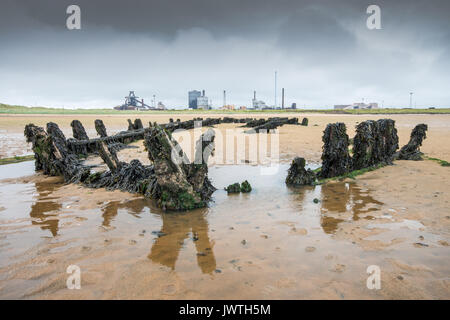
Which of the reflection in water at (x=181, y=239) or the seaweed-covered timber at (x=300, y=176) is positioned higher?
the seaweed-covered timber at (x=300, y=176)

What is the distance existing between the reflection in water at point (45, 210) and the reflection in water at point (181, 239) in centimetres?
176

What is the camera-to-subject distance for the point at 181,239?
384cm

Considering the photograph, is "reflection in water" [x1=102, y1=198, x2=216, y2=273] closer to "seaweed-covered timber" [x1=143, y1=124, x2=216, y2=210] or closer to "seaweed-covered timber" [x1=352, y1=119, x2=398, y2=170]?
"seaweed-covered timber" [x1=143, y1=124, x2=216, y2=210]

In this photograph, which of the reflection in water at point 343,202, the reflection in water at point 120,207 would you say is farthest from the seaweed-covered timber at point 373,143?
the reflection in water at point 120,207

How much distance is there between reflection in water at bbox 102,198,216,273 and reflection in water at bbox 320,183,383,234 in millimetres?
1945

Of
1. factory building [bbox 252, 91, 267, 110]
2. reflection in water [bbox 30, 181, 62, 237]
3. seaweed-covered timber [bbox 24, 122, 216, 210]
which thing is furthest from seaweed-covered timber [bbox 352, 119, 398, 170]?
factory building [bbox 252, 91, 267, 110]

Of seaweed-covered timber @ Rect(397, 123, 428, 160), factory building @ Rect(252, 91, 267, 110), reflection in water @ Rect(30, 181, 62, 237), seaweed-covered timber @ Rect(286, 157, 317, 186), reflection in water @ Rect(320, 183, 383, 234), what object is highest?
factory building @ Rect(252, 91, 267, 110)

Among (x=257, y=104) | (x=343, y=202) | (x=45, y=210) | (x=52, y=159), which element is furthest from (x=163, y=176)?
(x=257, y=104)

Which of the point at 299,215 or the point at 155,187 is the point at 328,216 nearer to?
the point at 299,215

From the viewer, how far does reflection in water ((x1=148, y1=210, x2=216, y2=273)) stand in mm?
3221

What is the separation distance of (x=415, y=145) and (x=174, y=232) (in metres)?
9.71

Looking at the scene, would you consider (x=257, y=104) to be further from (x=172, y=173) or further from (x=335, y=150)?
(x=172, y=173)

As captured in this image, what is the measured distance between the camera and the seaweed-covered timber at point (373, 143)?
784 cm

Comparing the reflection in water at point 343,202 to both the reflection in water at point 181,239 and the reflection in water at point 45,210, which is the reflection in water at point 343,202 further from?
the reflection in water at point 45,210
